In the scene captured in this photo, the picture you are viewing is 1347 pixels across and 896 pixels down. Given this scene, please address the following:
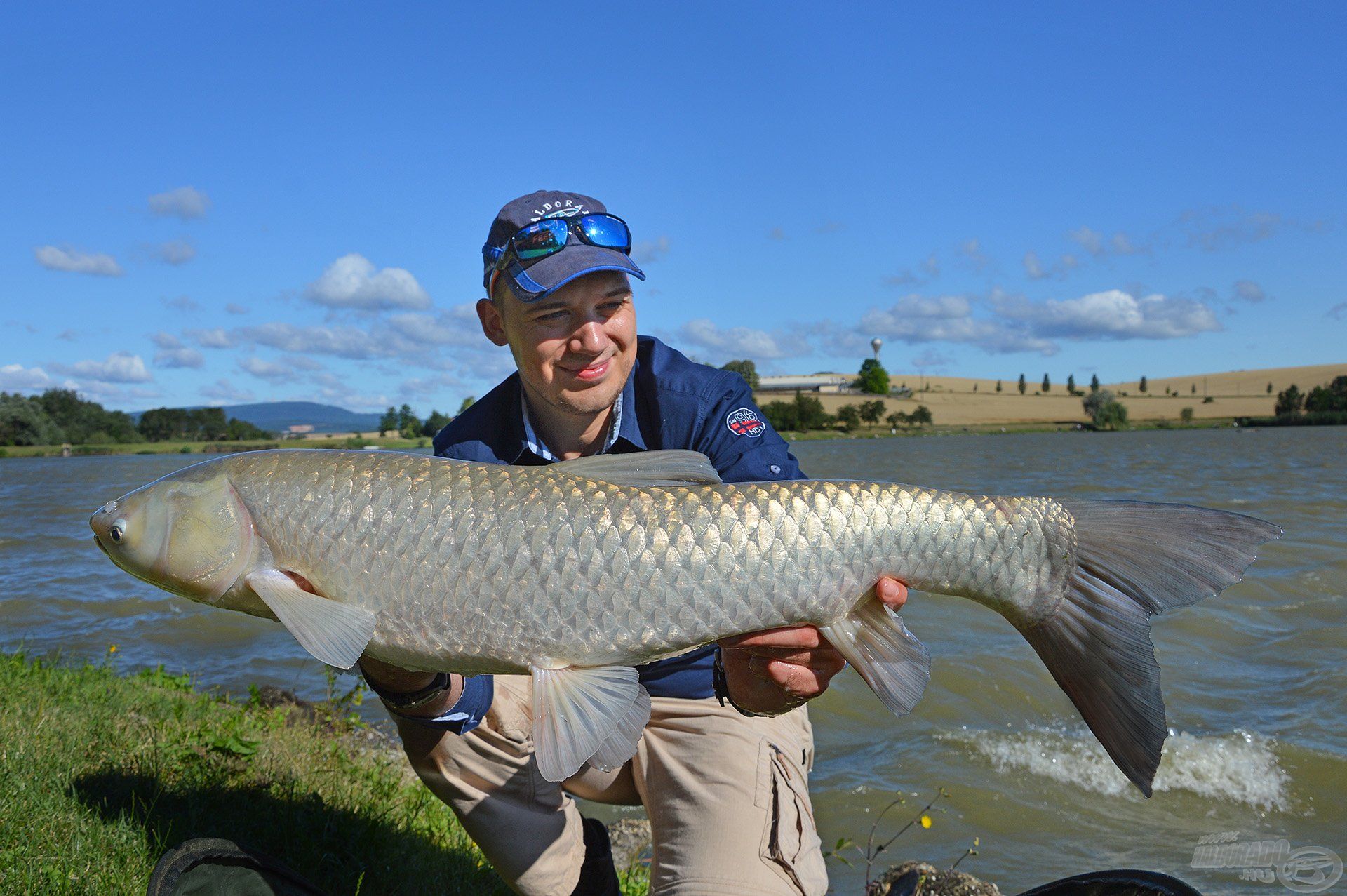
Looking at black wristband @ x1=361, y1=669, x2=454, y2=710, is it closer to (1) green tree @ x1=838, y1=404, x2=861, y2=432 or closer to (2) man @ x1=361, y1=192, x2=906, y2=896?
(2) man @ x1=361, y1=192, x2=906, y2=896

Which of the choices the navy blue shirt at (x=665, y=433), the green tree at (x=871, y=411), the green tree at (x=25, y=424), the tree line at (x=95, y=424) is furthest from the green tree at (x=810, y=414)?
the navy blue shirt at (x=665, y=433)

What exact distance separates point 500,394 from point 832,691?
514 cm

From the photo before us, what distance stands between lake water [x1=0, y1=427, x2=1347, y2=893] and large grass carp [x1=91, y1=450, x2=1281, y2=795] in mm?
2669

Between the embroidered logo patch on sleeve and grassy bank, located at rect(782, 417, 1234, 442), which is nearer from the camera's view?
the embroidered logo patch on sleeve

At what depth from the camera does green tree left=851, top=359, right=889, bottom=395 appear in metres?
88.0

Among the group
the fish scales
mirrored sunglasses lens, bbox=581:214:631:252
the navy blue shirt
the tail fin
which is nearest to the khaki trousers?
the navy blue shirt

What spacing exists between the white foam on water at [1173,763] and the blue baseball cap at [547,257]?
4633 mm

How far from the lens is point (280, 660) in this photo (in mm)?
7992

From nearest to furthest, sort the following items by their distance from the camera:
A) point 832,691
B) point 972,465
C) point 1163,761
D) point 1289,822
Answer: point 1289,822 → point 1163,761 → point 832,691 → point 972,465

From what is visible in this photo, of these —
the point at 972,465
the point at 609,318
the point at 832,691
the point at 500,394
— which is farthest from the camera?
the point at 972,465

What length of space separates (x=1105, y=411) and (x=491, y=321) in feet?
288

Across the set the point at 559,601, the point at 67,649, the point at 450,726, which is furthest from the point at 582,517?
the point at 67,649

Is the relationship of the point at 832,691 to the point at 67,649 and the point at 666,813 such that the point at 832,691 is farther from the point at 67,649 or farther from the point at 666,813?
the point at 67,649

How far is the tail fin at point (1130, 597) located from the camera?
2131 mm
